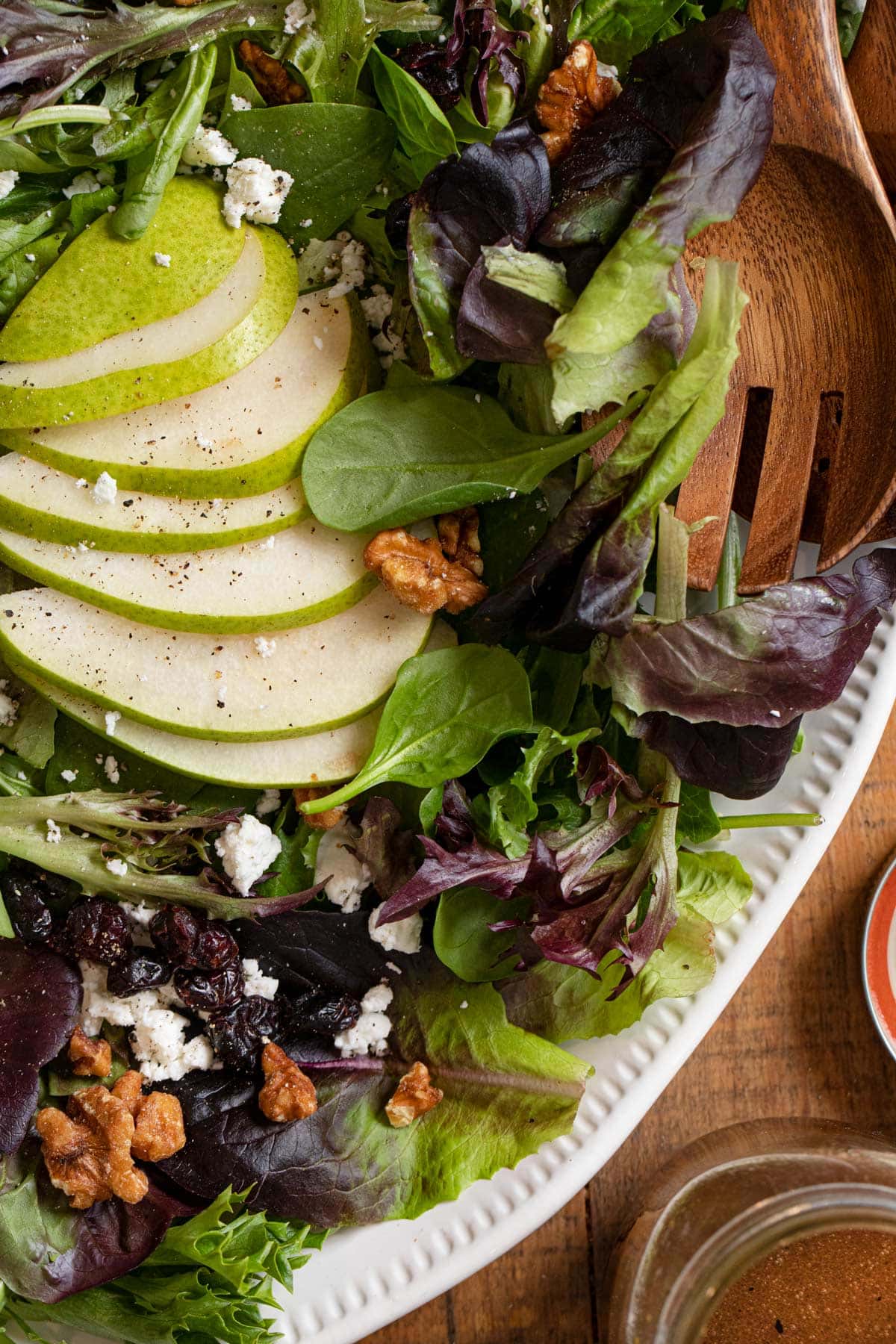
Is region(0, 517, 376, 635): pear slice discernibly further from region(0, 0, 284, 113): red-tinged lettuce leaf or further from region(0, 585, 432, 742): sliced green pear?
region(0, 0, 284, 113): red-tinged lettuce leaf

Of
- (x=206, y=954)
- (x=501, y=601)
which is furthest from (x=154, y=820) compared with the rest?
(x=501, y=601)

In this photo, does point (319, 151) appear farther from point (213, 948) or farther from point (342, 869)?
point (213, 948)

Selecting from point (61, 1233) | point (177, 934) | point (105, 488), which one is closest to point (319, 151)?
point (105, 488)

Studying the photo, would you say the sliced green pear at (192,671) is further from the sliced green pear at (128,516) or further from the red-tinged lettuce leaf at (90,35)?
the red-tinged lettuce leaf at (90,35)

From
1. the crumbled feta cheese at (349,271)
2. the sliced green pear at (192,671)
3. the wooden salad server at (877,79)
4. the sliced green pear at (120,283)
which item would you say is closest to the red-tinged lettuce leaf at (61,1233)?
the sliced green pear at (192,671)

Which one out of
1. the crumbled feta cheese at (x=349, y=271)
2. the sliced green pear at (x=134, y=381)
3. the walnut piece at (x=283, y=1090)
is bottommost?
the walnut piece at (x=283, y=1090)

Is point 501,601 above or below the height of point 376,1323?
above

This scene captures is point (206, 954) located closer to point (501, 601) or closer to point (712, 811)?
point (501, 601)
